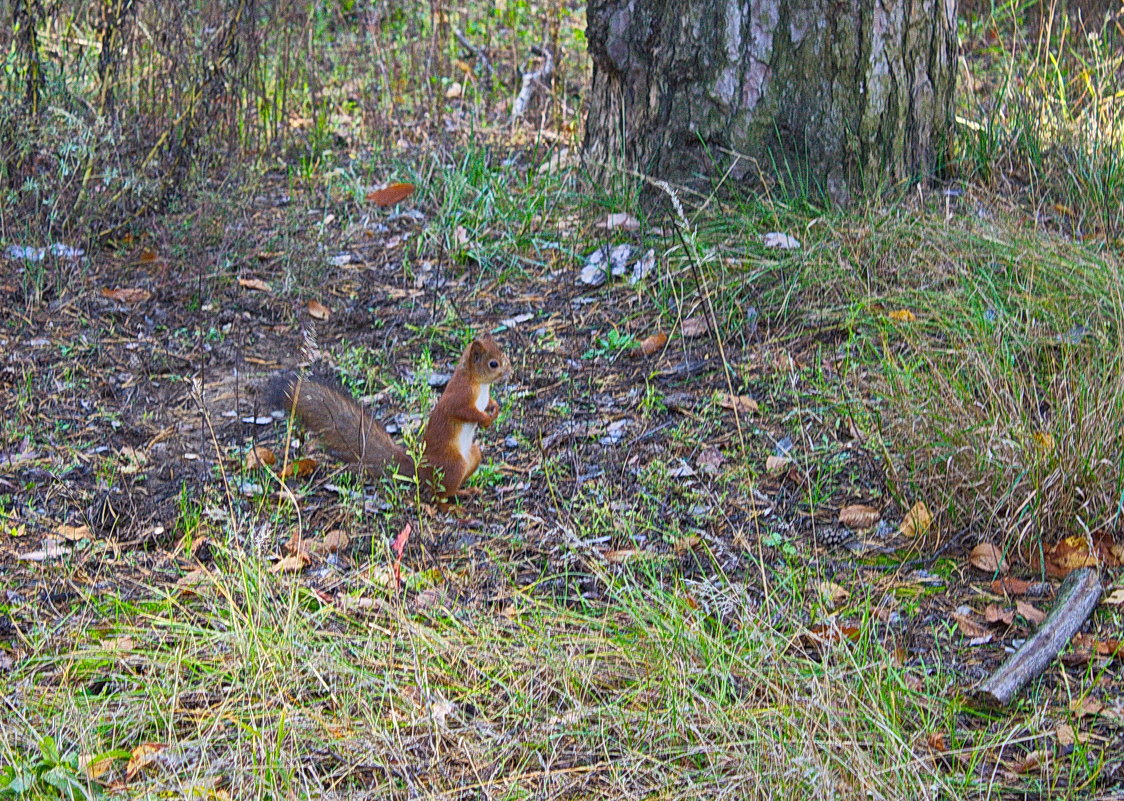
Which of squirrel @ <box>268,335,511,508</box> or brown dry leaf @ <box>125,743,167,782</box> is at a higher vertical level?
squirrel @ <box>268,335,511,508</box>

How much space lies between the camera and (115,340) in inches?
186

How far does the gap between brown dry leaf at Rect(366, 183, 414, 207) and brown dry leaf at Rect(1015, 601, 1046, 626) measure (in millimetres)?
3785

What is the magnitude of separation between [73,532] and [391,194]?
2882 mm

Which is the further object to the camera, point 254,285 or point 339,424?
point 254,285

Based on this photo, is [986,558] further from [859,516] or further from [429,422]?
[429,422]

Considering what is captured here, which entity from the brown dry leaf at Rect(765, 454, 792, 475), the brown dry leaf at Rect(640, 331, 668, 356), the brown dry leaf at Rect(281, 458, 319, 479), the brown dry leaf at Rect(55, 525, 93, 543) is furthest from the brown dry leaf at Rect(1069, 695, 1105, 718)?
the brown dry leaf at Rect(55, 525, 93, 543)

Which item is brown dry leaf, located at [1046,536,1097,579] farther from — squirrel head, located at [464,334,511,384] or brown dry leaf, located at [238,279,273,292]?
brown dry leaf, located at [238,279,273,292]

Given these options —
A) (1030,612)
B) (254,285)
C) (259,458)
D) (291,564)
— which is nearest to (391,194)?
(254,285)

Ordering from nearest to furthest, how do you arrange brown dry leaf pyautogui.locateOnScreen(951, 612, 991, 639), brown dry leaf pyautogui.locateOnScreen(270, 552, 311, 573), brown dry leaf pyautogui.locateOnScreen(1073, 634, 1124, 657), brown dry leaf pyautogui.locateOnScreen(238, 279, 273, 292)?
brown dry leaf pyautogui.locateOnScreen(1073, 634, 1124, 657)
brown dry leaf pyautogui.locateOnScreen(951, 612, 991, 639)
brown dry leaf pyautogui.locateOnScreen(270, 552, 311, 573)
brown dry leaf pyautogui.locateOnScreen(238, 279, 273, 292)

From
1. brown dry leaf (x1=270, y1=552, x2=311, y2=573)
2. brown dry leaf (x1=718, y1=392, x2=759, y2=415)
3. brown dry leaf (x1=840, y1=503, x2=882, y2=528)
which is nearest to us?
brown dry leaf (x1=270, y1=552, x2=311, y2=573)

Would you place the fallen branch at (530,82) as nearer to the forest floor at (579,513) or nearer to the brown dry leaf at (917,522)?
the forest floor at (579,513)

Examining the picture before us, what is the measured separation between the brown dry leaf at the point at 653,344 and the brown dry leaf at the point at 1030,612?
1790 mm

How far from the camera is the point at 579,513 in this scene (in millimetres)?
3564

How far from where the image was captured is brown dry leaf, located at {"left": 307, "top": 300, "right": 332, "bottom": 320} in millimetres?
5016
